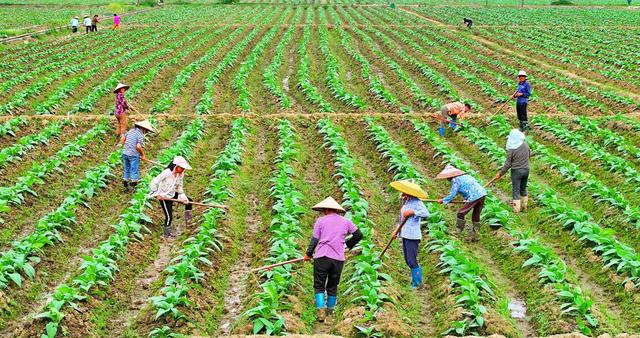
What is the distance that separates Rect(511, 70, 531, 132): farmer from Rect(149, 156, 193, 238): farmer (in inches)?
424

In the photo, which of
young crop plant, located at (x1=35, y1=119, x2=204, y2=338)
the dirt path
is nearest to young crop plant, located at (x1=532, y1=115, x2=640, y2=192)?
the dirt path

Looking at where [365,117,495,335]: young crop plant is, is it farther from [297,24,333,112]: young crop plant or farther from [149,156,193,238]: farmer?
[297,24,333,112]: young crop plant

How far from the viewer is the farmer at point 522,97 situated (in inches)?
715

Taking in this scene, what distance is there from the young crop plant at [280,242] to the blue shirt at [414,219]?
1840 millimetres

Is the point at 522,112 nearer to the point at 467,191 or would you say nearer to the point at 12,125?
the point at 467,191

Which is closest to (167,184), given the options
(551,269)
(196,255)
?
(196,255)

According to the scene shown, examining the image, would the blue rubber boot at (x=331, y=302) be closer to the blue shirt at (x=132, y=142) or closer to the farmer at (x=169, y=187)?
the farmer at (x=169, y=187)

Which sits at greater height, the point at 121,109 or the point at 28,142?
the point at 121,109

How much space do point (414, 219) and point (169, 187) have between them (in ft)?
15.0

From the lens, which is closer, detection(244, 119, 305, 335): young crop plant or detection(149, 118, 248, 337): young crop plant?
detection(244, 119, 305, 335): young crop plant

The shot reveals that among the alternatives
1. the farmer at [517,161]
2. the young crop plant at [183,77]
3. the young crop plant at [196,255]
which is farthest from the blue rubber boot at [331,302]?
the young crop plant at [183,77]

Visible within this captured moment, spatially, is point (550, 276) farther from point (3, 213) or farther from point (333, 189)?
point (3, 213)

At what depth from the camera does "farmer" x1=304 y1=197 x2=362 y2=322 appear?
8477 millimetres

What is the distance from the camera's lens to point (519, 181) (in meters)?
12.7
